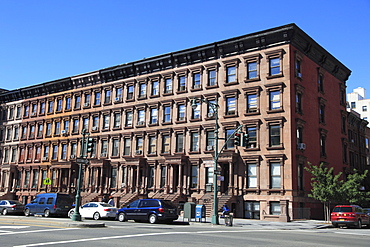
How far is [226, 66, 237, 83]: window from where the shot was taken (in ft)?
130

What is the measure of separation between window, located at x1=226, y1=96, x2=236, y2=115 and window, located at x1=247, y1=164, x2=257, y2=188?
5.46 meters

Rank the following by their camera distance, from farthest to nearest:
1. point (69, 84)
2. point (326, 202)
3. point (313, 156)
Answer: point (69, 84), point (313, 156), point (326, 202)

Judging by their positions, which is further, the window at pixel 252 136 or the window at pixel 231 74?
the window at pixel 231 74

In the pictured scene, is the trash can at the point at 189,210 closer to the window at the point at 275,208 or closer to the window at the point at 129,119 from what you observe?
the window at the point at 275,208

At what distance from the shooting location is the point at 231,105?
129 feet

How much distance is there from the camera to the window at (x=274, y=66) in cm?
3700

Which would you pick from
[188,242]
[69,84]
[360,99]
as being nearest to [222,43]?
[69,84]

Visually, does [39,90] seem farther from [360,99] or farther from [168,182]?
[360,99]

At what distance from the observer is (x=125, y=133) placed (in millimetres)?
46531

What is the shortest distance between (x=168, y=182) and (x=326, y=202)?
15538 mm

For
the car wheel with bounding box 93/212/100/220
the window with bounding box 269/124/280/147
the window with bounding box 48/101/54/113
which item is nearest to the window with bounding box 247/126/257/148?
the window with bounding box 269/124/280/147

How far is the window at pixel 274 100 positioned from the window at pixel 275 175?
16.6 feet

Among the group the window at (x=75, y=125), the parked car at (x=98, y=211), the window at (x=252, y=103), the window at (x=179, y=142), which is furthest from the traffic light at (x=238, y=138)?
the window at (x=75, y=125)

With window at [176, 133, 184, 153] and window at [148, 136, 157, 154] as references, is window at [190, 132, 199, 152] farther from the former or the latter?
window at [148, 136, 157, 154]
